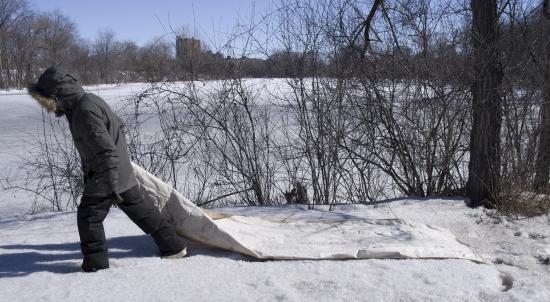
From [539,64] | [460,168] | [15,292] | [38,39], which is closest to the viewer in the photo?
[15,292]

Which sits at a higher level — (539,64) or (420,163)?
(539,64)

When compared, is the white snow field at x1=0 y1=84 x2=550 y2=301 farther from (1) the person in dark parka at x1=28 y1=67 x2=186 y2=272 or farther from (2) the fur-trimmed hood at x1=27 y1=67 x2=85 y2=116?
(2) the fur-trimmed hood at x1=27 y1=67 x2=85 y2=116

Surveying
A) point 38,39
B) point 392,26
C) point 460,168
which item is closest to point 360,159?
point 460,168

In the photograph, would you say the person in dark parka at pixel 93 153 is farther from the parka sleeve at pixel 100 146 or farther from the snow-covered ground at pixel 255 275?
the snow-covered ground at pixel 255 275

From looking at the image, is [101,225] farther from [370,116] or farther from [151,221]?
[370,116]

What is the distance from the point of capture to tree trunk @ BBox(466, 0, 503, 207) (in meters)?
5.41

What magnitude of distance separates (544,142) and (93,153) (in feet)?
14.8

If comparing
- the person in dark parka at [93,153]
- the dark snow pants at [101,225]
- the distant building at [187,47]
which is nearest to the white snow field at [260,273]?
the dark snow pants at [101,225]

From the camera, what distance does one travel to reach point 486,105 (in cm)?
549

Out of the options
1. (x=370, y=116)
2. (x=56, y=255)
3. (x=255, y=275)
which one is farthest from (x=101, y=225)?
(x=370, y=116)

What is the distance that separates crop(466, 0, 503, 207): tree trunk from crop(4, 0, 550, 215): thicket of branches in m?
0.01

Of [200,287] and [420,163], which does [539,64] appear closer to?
[420,163]

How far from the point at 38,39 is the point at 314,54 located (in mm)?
47447

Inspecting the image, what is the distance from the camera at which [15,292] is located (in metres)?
3.31
